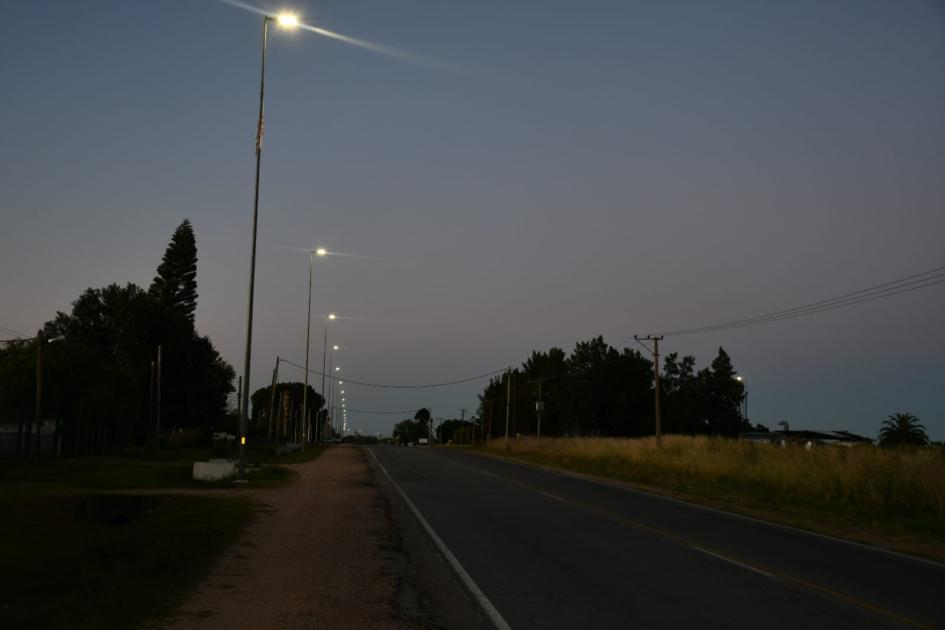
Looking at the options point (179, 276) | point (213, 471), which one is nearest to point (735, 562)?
point (213, 471)

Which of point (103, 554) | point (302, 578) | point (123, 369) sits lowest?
point (103, 554)

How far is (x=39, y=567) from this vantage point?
14.3 metres

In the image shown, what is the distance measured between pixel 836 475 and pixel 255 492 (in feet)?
59.2

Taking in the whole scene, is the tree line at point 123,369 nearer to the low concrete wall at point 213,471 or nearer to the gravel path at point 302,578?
the low concrete wall at point 213,471

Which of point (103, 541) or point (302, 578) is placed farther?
point (103, 541)

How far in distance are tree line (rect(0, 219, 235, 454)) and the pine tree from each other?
0.32ft

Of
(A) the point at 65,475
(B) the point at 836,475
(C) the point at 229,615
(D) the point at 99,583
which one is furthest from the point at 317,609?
(A) the point at 65,475

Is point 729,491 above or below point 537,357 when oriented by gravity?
below

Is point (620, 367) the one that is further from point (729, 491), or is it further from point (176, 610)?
point (176, 610)

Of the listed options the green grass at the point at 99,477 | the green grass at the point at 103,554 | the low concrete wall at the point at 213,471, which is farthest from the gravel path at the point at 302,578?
the low concrete wall at the point at 213,471

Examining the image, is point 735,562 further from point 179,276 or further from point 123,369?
point 179,276

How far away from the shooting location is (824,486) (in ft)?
85.4

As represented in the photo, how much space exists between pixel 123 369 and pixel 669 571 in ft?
180

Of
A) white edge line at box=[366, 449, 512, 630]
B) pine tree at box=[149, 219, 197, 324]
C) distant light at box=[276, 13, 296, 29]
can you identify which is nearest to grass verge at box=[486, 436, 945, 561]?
white edge line at box=[366, 449, 512, 630]
